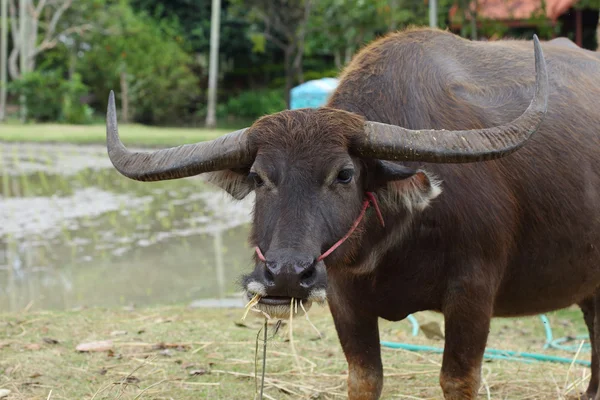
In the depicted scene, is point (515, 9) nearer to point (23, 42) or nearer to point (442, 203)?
point (23, 42)

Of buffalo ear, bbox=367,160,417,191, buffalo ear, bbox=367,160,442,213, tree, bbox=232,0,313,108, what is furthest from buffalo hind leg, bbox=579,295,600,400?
tree, bbox=232,0,313,108

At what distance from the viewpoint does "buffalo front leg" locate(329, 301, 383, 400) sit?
367 centimetres

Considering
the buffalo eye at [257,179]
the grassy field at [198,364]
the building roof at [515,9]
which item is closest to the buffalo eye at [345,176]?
the buffalo eye at [257,179]

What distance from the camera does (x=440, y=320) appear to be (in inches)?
267

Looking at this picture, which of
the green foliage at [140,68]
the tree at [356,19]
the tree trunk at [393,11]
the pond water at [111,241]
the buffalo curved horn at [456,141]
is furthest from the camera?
the green foliage at [140,68]

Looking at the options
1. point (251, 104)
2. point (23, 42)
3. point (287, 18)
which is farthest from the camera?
point (251, 104)

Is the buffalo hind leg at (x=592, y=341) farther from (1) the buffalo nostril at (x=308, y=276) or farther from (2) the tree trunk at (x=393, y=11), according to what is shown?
(2) the tree trunk at (x=393, y=11)

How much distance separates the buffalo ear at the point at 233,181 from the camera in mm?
3236

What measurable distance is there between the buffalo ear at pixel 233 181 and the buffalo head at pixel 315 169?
0.01 metres

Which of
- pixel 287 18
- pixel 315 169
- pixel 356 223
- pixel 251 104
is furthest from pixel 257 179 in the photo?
pixel 251 104

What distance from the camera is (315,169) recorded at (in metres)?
2.88

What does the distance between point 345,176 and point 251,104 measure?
29395mm

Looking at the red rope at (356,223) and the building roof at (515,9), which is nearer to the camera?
the red rope at (356,223)

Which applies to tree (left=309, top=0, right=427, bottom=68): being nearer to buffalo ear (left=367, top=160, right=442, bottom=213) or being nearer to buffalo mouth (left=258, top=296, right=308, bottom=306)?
buffalo ear (left=367, top=160, right=442, bottom=213)
